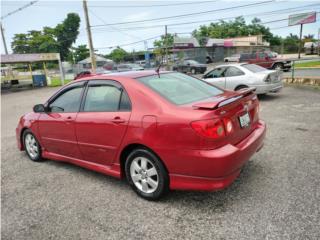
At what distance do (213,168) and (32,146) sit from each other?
12.1 ft

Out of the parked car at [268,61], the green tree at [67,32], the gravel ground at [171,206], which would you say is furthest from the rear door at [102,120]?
the green tree at [67,32]

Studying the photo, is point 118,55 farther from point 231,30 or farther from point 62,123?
point 62,123

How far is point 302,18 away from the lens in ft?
126

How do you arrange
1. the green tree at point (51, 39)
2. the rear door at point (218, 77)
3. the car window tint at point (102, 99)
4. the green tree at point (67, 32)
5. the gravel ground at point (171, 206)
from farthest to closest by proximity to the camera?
the green tree at point (67, 32) → the green tree at point (51, 39) → the rear door at point (218, 77) → the car window tint at point (102, 99) → the gravel ground at point (171, 206)

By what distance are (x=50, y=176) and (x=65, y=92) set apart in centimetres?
135

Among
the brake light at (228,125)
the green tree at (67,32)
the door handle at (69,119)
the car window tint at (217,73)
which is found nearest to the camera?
the brake light at (228,125)

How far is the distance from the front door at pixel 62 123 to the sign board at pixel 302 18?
4226 cm

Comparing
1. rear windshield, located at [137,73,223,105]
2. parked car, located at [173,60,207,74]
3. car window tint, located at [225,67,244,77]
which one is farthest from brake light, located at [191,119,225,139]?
parked car, located at [173,60,207,74]

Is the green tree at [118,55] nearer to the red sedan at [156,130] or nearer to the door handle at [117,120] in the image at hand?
the red sedan at [156,130]

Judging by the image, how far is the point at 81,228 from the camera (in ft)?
9.22

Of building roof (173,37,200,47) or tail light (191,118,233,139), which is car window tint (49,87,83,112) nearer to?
tail light (191,118,233,139)

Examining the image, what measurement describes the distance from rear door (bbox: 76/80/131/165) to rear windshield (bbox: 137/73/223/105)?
41cm

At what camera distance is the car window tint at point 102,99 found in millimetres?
3453

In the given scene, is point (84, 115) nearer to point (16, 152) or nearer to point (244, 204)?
point (244, 204)
